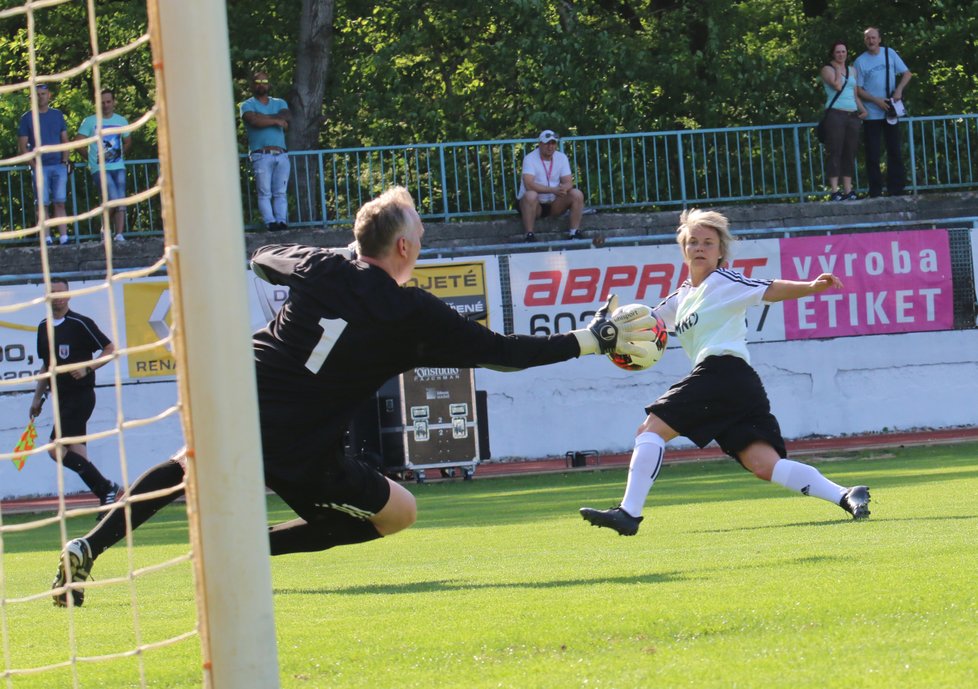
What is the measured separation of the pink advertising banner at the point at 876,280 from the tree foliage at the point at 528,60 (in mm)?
4472

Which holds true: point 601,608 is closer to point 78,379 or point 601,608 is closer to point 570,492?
point 570,492

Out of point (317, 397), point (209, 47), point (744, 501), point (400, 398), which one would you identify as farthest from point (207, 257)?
point (400, 398)

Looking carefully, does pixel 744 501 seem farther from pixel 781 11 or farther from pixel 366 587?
pixel 781 11

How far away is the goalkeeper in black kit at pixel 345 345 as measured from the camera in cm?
566

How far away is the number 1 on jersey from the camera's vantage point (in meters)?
5.71

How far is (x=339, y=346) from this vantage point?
5723mm

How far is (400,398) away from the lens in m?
17.7

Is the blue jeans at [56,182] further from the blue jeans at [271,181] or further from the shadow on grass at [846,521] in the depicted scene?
the shadow on grass at [846,521]

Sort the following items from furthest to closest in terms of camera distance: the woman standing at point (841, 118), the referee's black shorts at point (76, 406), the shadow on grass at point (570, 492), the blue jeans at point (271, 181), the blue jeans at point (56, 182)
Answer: the woman standing at point (841, 118)
the blue jeans at point (271, 181)
the blue jeans at point (56, 182)
the referee's black shorts at point (76, 406)
the shadow on grass at point (570, 492)

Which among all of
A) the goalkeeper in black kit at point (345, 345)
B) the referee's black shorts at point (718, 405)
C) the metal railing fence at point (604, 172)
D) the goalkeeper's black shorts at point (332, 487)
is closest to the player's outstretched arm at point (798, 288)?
the referee's black shorts at point (718, 405)

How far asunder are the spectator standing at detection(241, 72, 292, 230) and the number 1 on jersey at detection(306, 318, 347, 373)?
46.9ft

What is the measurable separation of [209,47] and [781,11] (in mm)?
26718

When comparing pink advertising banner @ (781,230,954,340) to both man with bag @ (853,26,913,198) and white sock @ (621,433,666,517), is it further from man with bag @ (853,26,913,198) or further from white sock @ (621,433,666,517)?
white sock @ (621,433,666,517)

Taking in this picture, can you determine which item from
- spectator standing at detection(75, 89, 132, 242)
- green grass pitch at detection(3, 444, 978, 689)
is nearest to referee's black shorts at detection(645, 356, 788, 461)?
green grass pitch at detection(3, 444, 978, 689)
